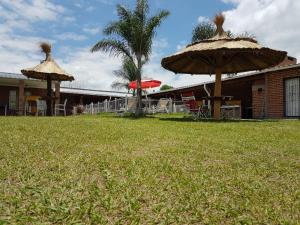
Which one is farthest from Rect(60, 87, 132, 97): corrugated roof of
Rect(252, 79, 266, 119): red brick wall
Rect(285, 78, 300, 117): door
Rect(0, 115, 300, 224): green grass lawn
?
Rect(0, 115, 300, 224): green grass lawn

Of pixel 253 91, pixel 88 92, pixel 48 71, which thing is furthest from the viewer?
pixel 88 92

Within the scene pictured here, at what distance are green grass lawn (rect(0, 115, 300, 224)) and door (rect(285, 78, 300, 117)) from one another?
10395mm

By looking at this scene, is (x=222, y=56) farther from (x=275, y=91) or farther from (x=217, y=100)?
(x=275, y=91)

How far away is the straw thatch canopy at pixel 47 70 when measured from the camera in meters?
17.8

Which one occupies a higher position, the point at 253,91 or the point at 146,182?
the point at 253,91

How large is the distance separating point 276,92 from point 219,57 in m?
4.65

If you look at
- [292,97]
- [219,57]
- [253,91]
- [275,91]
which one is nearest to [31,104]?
[253,91]

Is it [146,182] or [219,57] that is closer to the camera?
[146,182]

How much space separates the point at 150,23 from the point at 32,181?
14.6m

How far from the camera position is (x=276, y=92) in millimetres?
17219

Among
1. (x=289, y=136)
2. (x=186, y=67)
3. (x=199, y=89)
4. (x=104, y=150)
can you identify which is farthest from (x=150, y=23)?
(x=104, y=150)

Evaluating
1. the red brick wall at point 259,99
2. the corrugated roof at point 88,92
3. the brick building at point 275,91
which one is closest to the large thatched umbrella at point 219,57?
the brick building at point 275,91

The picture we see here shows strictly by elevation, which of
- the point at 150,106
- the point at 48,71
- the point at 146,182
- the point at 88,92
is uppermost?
the point at 48,71

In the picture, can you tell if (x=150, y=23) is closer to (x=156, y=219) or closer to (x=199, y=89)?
(x=199, y=89)
